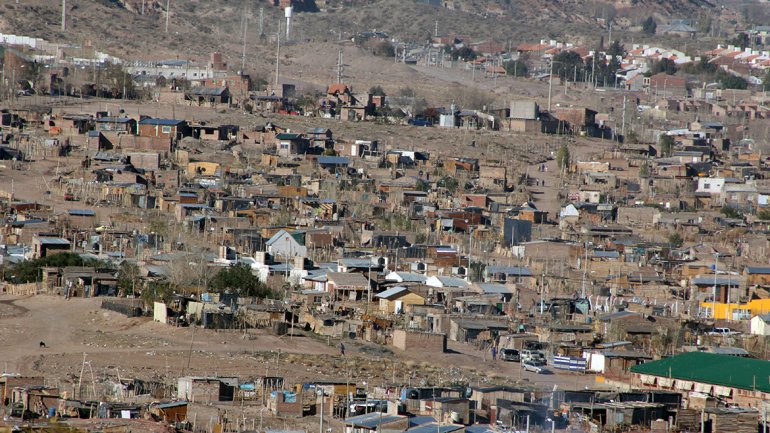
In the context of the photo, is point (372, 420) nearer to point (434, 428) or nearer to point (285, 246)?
point (434, 428)

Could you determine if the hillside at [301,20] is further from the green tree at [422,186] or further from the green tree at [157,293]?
the green tree at [157,293]

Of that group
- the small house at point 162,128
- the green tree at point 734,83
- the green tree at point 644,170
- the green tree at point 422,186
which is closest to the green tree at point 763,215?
the green tree at point 644,170

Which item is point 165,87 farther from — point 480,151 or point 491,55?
point 491,55

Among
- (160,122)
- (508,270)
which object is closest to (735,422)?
(508,270)

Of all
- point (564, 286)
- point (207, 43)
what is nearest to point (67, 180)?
point (564, 286)

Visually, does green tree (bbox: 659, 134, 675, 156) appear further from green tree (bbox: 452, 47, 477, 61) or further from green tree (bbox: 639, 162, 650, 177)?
green tree (bbox: 452, 47, 477, 61)

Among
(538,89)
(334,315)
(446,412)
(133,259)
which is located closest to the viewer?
(446,412)
